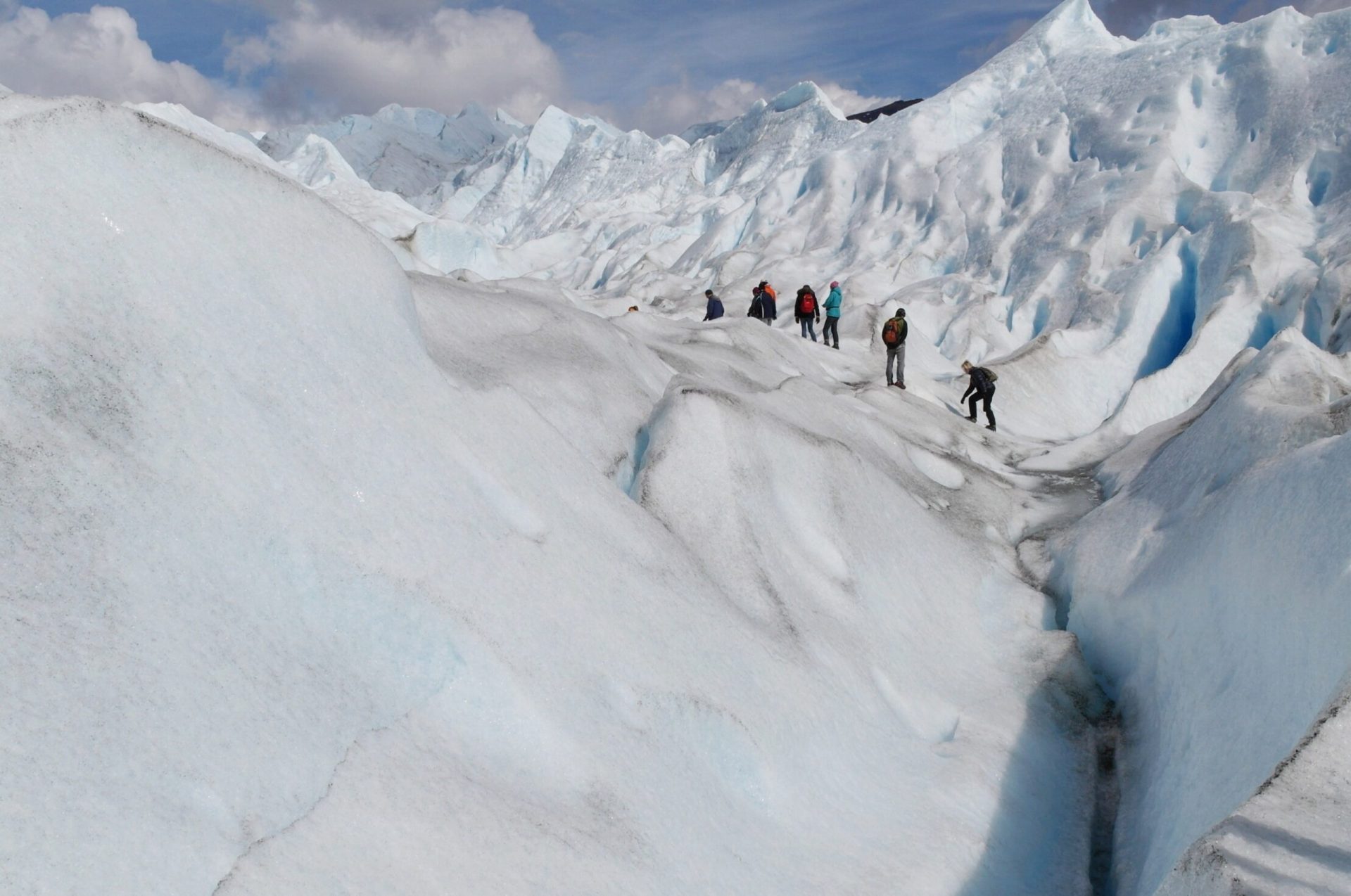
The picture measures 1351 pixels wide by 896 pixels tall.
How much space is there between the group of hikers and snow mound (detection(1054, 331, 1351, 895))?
5.62 m

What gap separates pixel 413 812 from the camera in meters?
3.32

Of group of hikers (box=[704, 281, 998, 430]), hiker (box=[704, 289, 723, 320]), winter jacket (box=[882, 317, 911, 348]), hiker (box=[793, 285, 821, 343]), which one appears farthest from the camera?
hiker (box=[704, 289, 723, 320])

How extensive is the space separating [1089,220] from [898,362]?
1620 centimetres

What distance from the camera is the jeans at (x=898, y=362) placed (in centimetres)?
1448

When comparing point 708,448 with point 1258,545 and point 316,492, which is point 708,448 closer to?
point 316,492

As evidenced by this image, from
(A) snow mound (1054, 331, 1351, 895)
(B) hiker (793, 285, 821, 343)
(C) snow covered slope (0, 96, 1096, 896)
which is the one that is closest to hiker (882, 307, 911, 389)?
(B) hiker (793, 285, 821, 343)

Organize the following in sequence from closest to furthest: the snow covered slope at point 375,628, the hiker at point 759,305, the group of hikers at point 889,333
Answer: the snow covered slope at point 375,628
the group of hikers at point 889,333
the hiker at point 759,305

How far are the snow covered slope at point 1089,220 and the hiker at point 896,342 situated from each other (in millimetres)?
3031

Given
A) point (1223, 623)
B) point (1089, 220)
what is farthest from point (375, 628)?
point (1089, 220)

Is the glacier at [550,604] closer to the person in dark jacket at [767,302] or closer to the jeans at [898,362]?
the jeans at [898,362]

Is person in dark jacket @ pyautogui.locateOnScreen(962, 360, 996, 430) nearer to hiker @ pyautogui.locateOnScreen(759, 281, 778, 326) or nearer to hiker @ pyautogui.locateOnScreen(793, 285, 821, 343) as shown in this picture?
hiker @ pyautogui.locateOnScreen(793, 285, 821, 343)

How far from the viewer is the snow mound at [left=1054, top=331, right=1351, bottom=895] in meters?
4.14

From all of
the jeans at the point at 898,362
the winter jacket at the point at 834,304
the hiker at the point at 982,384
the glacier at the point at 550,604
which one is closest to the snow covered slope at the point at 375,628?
the glacier at the point at 550,604

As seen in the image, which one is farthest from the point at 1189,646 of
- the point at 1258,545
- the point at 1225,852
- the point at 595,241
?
the point at 595,241
